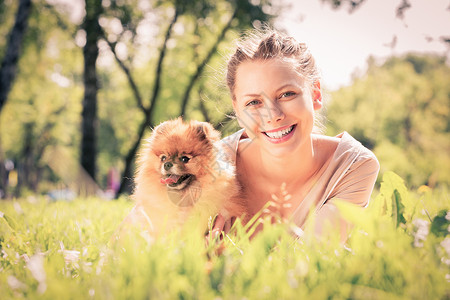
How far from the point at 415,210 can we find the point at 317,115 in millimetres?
1591

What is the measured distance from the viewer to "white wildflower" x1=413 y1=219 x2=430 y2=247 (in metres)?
1.46

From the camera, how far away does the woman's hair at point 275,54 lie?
276 centimetres

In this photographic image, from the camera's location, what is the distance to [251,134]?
303 centimetres

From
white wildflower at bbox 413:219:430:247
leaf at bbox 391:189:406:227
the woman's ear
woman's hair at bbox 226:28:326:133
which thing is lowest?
leaf at bbox 391:189:406:227

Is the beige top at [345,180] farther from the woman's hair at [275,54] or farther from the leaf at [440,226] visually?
the leaf at [440,226]

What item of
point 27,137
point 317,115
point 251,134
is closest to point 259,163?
point 251,134

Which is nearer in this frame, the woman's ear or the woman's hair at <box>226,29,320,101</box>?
the woman's hair at <box>226,29,320,101</box>

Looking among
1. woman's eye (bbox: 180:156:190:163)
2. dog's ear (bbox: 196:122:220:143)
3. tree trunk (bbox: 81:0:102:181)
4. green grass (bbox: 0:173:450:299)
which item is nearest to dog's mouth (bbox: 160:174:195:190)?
woman's eye (bbox: 180:156:190:163)

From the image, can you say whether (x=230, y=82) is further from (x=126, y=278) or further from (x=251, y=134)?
(x=126, y=278)

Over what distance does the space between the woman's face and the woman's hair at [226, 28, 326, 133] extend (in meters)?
0.07

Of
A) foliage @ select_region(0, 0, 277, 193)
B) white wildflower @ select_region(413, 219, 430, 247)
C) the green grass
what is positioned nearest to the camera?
the green grass

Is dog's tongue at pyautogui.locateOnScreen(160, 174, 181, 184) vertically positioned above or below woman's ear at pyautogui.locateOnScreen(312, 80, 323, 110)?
below

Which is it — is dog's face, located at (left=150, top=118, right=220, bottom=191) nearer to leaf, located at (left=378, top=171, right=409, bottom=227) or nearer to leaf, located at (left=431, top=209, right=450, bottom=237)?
leaf, located at (left=378, top=171, right=409, bottom=227)

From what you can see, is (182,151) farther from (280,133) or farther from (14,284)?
(14,284)
